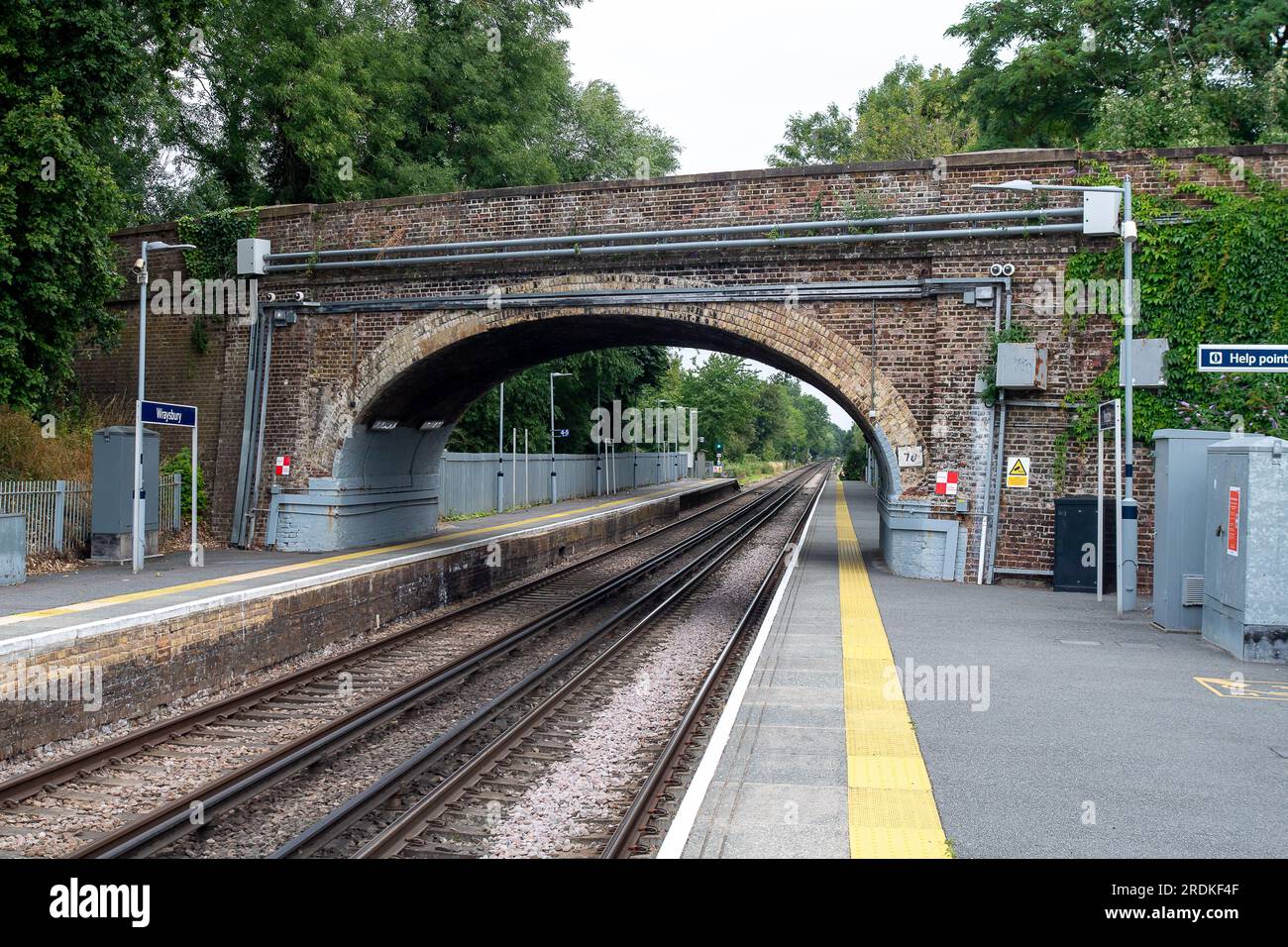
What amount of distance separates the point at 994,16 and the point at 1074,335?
718 inches

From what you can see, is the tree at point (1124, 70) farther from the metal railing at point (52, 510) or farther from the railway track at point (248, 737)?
the metal railing at point (52, 510)

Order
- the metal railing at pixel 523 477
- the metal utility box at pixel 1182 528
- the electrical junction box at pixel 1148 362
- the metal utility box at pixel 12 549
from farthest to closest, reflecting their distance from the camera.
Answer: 1. the metal railing at pixel 523 477
2. the electrical junction box at pixel 1148 362
3. the metal utility box at pixel 12 549
4. the metal utility box at pixel 1182 528

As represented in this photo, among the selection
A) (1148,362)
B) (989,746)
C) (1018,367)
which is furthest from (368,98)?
(989,746)

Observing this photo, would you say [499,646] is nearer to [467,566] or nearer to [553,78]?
[467,566]

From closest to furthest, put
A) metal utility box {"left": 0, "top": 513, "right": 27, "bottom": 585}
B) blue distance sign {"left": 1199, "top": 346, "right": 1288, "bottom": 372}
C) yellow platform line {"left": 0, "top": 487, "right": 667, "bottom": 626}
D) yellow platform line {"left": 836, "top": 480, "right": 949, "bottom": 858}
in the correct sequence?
yellow platform line {"left": 836, "top": 480, "right": 949, "bottom": 858}, blue distance sign {"left": 1199, "top": 346, "right": 1288, "bottom": 372}, yellow platform line {"left": 0, "top": 487, "right": 667, "bottom": 626}, metal utility box {"left": 0, "top": 513, "right": 27, "bottom": 585}

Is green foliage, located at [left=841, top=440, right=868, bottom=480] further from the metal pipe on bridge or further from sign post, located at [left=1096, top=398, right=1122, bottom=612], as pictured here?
sign post, located at [left=1096, top=398, right=1122, bottom=612]

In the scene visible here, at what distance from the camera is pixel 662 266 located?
613 inches

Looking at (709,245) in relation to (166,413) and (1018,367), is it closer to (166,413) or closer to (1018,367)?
(1018,367)

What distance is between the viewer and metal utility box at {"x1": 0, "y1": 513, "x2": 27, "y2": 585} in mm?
12312

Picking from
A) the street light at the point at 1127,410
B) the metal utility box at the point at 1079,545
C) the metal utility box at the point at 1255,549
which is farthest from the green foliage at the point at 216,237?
the metal utility box at the point at 1255,549

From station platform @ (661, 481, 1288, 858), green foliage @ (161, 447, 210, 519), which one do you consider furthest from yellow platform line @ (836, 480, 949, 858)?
green foliage @ (161, 447, 210, 519)

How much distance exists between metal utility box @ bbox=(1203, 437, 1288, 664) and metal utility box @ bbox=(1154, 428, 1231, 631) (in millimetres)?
991

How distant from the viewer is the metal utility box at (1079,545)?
44.5 ft

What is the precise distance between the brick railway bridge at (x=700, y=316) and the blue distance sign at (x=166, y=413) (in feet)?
9.80
